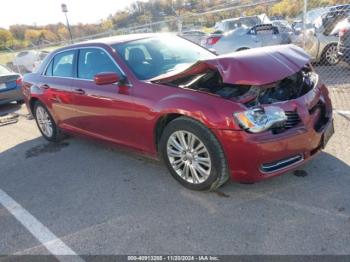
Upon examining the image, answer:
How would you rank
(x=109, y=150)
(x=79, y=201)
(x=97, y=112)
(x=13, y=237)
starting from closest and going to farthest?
1. (x=13, y=237)
2. (x=79, y=201)
3. (x=97, y=112)
4. (x=109, y=150)

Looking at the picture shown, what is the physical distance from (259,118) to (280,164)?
1.60 feet

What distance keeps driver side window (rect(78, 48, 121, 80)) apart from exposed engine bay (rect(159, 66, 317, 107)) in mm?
1019

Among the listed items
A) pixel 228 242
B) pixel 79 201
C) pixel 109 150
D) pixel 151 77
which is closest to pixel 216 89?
pixel 151 77

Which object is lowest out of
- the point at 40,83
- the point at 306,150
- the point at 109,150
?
the point at 109,150

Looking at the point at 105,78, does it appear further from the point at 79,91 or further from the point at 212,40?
the point at 212,40

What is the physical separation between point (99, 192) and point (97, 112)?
1100mm

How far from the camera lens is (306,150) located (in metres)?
3.43

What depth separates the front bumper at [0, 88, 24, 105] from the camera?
373 inches

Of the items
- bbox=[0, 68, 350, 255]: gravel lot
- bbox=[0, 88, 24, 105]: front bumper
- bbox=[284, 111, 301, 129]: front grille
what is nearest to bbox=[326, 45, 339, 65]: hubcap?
bbox=[0, 68, 350, 255]: gravel lot

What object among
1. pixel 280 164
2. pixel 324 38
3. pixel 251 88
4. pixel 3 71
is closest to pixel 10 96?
pixel 3 71

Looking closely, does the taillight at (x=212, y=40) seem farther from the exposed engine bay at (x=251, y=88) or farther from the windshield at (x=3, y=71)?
the exposed engine bay at (x=251, y=88)

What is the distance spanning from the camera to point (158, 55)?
4566mm

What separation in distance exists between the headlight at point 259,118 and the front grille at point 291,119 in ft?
0.20

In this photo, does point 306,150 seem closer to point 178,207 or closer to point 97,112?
point 178,207
